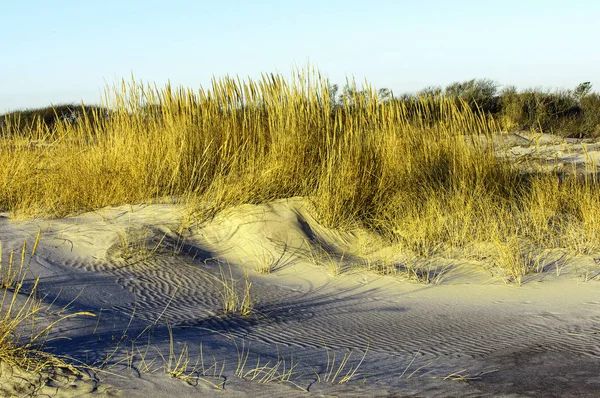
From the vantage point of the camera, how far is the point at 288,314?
3838mm

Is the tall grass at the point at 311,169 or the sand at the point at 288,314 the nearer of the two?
the sand at the point at 288,314

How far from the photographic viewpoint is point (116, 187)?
18.6 ft

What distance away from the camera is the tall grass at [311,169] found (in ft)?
18.1

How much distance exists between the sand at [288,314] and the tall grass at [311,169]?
26 cm

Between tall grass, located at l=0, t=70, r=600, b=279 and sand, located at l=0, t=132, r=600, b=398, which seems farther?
tall grass, located at l=0, t=70, r=600, b=279

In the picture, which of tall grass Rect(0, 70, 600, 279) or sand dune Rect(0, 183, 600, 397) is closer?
sand dune Rect(0, 183, 600, 397)

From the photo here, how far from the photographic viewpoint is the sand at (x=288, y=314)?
2.74m

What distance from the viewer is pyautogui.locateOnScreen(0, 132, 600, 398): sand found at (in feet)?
8.98

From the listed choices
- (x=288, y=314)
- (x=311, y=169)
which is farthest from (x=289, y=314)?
(x=311, y=169)

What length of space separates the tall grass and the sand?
260mm

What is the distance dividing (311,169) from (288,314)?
94.0 inches

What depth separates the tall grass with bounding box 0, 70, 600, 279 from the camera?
552 centimetres

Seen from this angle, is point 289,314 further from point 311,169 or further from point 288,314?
point 311,169

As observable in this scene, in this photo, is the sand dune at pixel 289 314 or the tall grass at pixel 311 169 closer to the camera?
the sand dune at pixel 289 314
